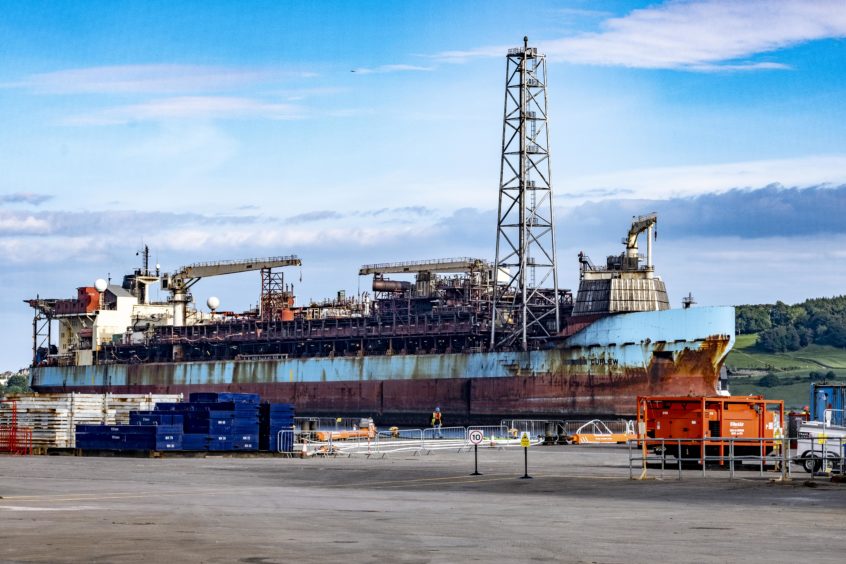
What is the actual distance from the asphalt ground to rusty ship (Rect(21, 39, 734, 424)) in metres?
51.9

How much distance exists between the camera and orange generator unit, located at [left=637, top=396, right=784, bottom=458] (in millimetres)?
37406

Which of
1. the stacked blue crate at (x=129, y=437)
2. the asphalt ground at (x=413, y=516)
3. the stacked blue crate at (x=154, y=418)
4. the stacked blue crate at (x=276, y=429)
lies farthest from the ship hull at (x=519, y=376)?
the asphalt ground at (x=413, y=516)

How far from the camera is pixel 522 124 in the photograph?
305 feet

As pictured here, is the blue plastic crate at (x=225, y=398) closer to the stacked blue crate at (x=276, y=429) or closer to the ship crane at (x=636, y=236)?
the stacked blue crate at (x=276, y=429)

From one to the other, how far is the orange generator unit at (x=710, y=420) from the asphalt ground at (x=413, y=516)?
2.69 m

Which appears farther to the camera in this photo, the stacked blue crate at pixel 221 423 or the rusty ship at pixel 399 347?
the rusty ship at pixel 399 347

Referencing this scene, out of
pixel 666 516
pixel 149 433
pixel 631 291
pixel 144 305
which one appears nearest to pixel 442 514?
pixel 666 516

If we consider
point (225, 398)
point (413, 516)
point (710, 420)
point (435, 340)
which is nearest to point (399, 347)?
point (435, 340)

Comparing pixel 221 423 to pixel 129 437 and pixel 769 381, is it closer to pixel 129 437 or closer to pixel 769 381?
pixel 129 437

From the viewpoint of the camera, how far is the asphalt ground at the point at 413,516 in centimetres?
1580

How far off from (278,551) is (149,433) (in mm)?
31880

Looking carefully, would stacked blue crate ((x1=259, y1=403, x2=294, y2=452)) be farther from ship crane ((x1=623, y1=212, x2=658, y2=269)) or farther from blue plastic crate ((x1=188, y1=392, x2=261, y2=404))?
ship crane ((x1=623, y1=212, x2=658, y2=269))

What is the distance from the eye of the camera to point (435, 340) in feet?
335

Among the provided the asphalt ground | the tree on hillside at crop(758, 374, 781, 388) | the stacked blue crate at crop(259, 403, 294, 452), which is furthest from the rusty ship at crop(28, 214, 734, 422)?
the tree on hillside at crop(758, 374, 781, 388)
